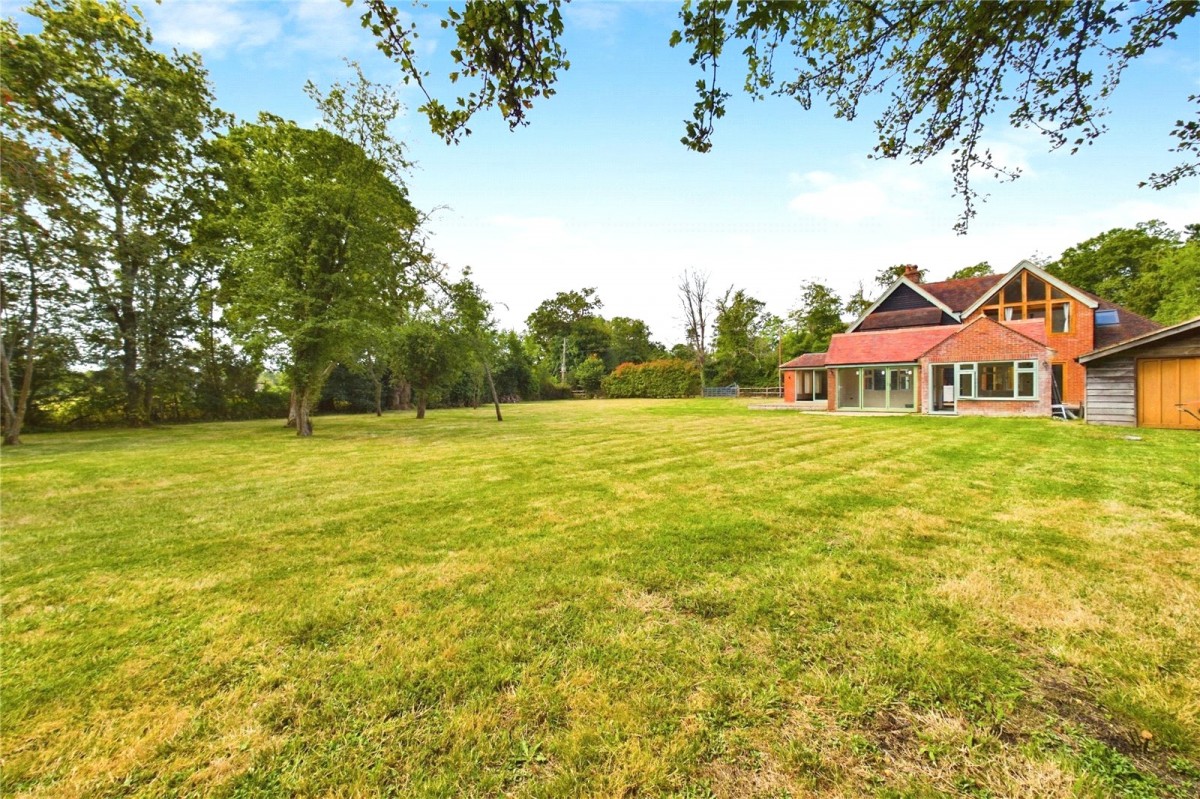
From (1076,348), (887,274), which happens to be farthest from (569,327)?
(1076,348)

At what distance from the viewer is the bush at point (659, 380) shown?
43438 millimetres

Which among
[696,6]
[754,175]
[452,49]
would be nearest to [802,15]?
[696,6]

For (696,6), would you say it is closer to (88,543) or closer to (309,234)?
(88,543)

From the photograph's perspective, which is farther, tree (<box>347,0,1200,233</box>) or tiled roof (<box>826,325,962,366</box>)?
tiled roof (<box>826,325,962,366</box>)

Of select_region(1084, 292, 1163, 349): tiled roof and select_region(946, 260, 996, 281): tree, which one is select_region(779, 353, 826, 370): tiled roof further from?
select_region(946, 260, 996, 281): tree

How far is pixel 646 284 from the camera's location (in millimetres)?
53156

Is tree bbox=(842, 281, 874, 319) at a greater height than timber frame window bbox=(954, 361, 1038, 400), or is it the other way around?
tree bbox=(842, 281, 874, 319)

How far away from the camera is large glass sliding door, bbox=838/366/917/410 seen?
20.8 metres

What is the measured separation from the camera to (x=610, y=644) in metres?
2.57

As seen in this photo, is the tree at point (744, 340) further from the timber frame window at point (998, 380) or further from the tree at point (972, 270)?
the timber frame window at point (998, 380)

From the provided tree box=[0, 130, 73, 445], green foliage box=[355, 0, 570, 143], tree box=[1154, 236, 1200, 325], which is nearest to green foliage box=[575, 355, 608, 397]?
tree box=[0, 130, 73, 445]

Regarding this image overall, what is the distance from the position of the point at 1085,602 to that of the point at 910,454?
254 inches

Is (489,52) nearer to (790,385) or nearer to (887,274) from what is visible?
(790,385)

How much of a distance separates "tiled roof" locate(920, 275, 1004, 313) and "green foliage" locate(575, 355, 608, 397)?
3176 centimetres
